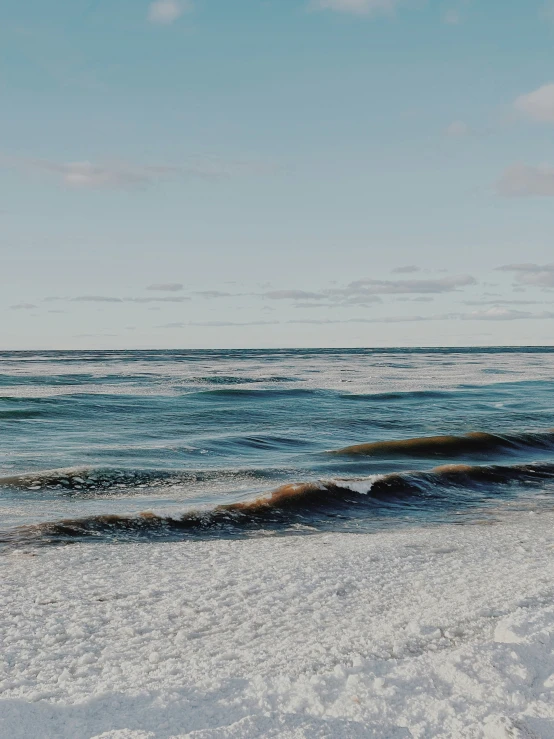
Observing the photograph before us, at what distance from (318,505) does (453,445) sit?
663cm

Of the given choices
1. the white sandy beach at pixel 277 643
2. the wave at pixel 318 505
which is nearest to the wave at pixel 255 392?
the wave at pixel 318 505

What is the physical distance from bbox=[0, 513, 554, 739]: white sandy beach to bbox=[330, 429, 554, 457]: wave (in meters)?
7.55

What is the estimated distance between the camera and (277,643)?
12.5 feet

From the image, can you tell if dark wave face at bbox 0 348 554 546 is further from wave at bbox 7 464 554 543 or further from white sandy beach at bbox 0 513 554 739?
white sandy beach at bbox 0 513 554 739

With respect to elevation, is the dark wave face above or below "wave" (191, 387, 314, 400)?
below

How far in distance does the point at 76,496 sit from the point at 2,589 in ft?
13.7

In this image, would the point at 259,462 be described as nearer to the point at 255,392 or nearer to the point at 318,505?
the point at 318,505

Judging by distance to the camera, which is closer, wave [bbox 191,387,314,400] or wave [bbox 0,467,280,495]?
wave [bbox 0,467,280,495]

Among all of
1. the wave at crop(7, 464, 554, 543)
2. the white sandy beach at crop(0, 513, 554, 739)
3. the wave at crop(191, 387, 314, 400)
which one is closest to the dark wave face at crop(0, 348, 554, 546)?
the wave at crop(7, 464, 554, 543)

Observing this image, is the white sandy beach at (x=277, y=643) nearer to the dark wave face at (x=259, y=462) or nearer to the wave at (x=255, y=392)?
the dark wave face at (x=259, y=462)

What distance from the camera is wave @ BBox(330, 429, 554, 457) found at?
13.5 meters

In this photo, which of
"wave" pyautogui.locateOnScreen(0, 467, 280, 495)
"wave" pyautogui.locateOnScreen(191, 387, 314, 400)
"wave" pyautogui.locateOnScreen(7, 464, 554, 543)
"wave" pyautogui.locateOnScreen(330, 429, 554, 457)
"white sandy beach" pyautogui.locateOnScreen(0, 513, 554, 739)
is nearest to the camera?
"white sandy beach" pyautogui.locateOnScreen(0, 513, 554, 739)

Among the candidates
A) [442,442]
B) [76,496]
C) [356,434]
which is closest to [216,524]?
[76,496]

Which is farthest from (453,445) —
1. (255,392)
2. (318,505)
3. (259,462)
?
(255,392)
